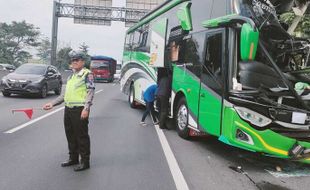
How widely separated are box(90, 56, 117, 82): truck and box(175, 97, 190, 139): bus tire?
33953 millimetres

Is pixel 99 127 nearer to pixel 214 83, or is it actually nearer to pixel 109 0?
pixel 214 83

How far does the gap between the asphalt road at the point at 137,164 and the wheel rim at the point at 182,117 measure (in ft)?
1.06

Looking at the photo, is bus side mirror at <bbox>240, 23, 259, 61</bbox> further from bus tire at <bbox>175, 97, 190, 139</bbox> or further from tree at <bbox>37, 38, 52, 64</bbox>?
tree at <bbox>37, 38, 52, 64</bbox>

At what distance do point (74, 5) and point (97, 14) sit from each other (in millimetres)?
2392

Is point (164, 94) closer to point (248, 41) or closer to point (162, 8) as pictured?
point (162, 8)

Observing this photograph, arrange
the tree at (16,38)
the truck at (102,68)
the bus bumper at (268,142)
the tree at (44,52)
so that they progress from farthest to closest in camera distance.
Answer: the tree at (44,52) < the tree at (16,38) < the truck at (102,68) < the bus bumper at (268,142)

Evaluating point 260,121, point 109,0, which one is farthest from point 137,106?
point 109,0

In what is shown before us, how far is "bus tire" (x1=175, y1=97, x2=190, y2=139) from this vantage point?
9.09 metres

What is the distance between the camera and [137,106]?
16359mm

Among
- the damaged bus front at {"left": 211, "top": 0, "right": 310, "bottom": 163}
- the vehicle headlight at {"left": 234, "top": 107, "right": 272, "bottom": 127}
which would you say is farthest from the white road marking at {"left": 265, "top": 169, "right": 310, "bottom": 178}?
the vehicle headlight at {"left": 234, "top": 107, "right": 272, "bottom": 127}

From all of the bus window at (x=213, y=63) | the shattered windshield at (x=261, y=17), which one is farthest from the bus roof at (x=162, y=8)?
the shattered windshield at (x=261, y=17)

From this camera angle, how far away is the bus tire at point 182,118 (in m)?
9.09

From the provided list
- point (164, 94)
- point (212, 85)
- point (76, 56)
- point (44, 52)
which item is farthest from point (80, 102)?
point (44, 52)

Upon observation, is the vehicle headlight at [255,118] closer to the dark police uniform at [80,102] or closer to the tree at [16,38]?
the dark police uniform at [80,102]
